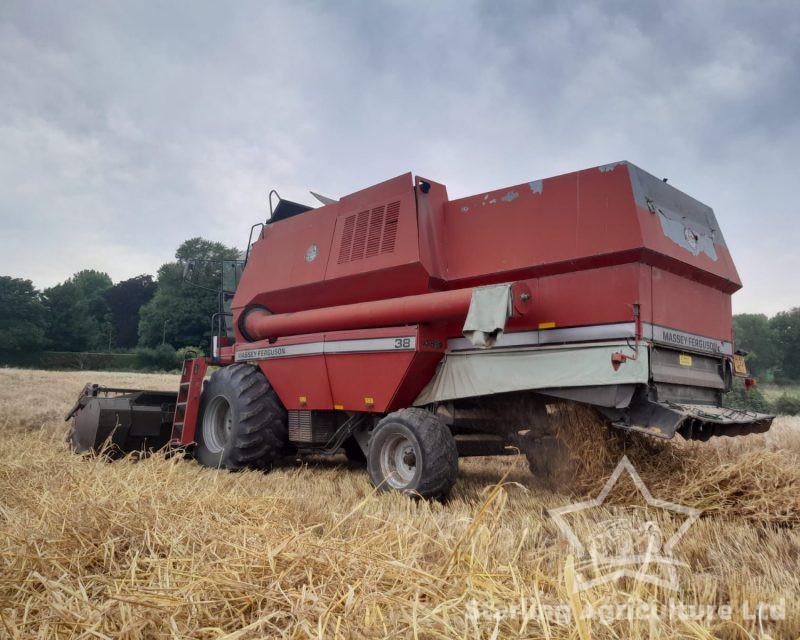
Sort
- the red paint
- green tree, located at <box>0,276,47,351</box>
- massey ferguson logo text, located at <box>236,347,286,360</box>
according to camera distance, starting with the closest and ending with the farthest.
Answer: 1. the red paint
2. massey ferguson logo text, located at <box>236,347,286,360</box>
3. green tree, located at <box>0,276,47,351</box>

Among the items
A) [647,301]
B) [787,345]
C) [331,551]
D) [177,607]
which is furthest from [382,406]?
[787,345]

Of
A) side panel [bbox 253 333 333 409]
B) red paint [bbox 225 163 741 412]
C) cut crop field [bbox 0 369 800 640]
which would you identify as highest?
red paint [bbox 225 163 741 412]

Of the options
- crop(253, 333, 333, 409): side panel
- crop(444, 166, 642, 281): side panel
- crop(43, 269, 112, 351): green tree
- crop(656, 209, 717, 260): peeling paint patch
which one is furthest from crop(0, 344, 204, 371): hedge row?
crop(656, 209, 717, 260): peeling paint patch

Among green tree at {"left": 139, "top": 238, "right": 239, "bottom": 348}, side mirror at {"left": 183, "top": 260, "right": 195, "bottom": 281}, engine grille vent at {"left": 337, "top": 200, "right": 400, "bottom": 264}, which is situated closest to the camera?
engine grille vent at {"left": 337, "top": 200, "right": 400, "bottom": 264}

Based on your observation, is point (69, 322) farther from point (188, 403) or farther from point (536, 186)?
point (536, 186)

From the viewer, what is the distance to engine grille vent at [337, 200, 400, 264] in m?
5.50

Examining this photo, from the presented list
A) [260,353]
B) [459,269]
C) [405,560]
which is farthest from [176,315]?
[405,560]

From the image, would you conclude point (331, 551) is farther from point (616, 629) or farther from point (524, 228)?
point (524, 228)

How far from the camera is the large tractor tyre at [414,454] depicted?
4.54m

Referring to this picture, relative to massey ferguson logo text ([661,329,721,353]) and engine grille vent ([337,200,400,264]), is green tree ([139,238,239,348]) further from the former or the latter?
massey ferguson logo text ([661,329,721,353])

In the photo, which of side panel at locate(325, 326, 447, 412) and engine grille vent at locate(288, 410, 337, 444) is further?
engine grille vent at locate(288, 410, 337, 444)

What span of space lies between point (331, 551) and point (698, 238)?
4.01 m

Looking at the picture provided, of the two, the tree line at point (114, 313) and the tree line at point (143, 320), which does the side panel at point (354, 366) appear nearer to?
the tree line at point (143, 320)

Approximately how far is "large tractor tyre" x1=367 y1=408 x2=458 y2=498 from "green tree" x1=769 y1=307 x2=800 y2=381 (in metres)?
28.4
